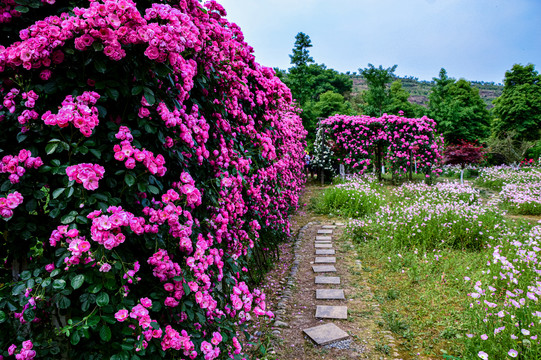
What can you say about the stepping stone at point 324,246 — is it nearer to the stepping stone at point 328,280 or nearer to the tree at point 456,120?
the stepping stone at point 328,280

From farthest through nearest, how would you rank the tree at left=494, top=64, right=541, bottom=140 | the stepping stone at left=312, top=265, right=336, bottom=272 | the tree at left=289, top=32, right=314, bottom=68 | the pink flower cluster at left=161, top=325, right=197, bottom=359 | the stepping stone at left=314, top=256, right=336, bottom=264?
1. the tree at left=289, top=32, right=314, bottom=68
2. the tree at left=494, top=64, right=541, bottom=140
3. the stepping stone at left=314, top=256, right=336, bottom=264
4. the stepping stone at left=312, top=265, right=336, bottom=272
5. the pink flower cluster at left=161, top=325, right=197, bottom=359

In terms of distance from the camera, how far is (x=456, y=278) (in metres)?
3.77

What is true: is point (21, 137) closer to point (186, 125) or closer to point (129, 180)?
point (129, 180)

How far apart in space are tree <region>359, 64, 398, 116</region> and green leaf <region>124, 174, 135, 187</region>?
2375 cm

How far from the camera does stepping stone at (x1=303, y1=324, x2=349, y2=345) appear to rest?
2.84m

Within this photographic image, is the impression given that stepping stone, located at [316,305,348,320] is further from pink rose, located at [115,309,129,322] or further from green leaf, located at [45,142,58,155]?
green leaf, located at [45,142,58,155]

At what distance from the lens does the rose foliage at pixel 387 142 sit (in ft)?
37.8

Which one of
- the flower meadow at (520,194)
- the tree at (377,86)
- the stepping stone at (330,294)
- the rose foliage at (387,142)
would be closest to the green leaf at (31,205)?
the stepping stone at (330,294)

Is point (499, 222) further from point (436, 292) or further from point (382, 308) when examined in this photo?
point (382, 308)

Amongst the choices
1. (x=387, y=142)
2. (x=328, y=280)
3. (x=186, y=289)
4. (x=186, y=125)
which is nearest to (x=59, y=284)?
(x=186, y=289)

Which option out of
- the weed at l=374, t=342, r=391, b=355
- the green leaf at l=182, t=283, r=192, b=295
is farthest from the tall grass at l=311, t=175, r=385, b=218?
the green leaf at l=182, t=283, r=192, b=295

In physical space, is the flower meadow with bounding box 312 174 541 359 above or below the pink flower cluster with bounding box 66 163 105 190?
below

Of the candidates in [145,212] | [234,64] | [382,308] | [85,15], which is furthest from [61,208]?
[382,308]

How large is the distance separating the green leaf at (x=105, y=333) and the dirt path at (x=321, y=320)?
1814mm
